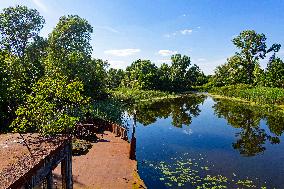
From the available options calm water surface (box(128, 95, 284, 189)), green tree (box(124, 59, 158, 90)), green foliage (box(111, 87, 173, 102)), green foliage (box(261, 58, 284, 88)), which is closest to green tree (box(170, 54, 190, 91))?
green tree (box(124, 59, 158, 90))

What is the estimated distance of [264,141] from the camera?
3216 centimetres

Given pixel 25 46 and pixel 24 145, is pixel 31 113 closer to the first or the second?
pixel 24 145

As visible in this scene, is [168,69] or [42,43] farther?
[168,69]

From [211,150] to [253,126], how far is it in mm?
15020

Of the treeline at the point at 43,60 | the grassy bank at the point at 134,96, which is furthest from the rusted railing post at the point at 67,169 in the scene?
the grassy bank at the point at 134,96

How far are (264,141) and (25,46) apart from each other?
5232 centimetres

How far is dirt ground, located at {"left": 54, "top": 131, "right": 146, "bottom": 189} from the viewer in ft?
51.6

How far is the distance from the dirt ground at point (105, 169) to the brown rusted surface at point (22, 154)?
4.58 meters

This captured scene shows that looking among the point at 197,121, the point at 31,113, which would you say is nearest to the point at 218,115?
the point at 197,121

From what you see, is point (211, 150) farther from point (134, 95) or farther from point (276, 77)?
point (276, 77)

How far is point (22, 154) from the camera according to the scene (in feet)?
32.2

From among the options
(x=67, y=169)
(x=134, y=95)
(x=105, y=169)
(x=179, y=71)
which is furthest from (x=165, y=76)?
(x=67, y=169)

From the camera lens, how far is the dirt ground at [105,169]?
15727mm

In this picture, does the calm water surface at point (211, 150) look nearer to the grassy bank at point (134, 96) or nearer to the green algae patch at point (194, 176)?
the green algae patch at point (194, 176)
